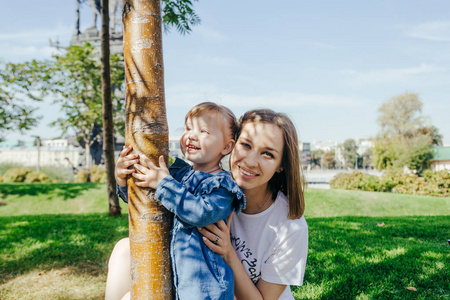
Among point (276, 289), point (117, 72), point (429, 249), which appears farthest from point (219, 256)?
point (117, 72)

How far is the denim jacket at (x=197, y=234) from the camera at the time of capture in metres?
1.57

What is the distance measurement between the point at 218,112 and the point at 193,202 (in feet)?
2.16

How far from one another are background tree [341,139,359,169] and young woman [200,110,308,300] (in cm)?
7977

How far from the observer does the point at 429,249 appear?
15.9ft

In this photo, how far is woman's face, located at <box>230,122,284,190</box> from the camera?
6.22 ft

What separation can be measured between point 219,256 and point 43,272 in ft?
11.1

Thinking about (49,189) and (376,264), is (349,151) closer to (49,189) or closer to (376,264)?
(49,189)

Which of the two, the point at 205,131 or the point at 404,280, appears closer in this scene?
the point at 205,131

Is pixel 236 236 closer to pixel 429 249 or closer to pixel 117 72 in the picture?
pixel 429 249

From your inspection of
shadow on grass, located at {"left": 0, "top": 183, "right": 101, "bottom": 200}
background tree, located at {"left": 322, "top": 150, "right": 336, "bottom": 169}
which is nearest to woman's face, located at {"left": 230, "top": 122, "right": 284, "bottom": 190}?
shadow on grass, located at {"left": 0, "top": 183, "right": 101, "bottom": 200}

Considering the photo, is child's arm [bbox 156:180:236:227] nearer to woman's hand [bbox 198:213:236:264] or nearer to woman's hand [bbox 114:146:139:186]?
woman's hand [bbox 198:213:236:264]

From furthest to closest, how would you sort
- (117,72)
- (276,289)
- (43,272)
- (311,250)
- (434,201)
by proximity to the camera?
(117,72) → (434,201) → (311,250) → (43,272) → (276,289)

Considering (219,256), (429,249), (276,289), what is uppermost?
(219,256)

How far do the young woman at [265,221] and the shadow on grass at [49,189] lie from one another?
45.8 ft
